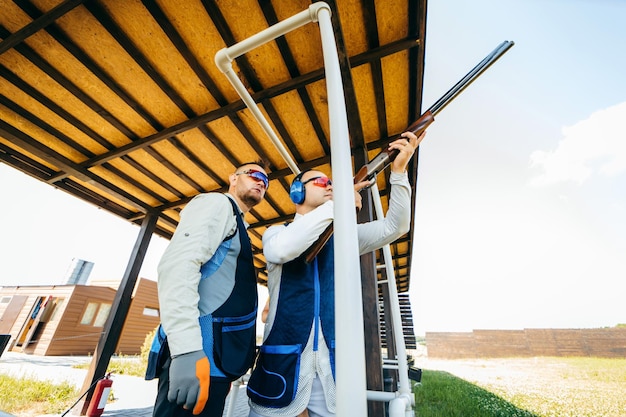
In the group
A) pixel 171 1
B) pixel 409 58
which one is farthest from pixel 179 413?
pixel 409 58

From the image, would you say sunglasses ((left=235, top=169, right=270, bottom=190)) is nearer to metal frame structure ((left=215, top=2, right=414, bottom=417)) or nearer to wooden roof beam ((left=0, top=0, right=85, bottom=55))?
metal frame structure ((left=215, top=2, right=414, bottom=417))

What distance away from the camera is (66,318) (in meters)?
15.5

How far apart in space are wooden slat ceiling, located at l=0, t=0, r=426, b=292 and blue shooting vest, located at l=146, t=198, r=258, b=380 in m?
1.66

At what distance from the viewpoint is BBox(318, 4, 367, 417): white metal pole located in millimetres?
476

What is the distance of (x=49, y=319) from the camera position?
1622 centimetres

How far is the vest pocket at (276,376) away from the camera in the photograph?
104 cm

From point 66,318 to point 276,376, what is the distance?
21.3 m

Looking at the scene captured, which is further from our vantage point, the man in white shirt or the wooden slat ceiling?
the wooden slat ceiling

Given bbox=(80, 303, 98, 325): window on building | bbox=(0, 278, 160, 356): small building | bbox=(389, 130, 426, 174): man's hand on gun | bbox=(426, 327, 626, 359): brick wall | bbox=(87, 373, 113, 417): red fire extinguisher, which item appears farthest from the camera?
bbox=(426, 327, 626, 359): brick wall

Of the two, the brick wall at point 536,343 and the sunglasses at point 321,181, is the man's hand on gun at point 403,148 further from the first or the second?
the brick wall at point 536,343

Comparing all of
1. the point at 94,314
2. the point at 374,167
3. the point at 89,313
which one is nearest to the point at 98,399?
the point at 374,167

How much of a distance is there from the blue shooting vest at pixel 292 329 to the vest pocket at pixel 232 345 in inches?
2.9

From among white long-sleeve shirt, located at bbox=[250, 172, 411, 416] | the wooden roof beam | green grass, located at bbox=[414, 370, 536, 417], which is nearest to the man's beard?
white long-sleeve shirt, located at bbox=[250, 172, 411, 416]

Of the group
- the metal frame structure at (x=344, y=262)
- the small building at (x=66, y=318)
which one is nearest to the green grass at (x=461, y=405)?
the metal frame structure at (x=344, y=262)
